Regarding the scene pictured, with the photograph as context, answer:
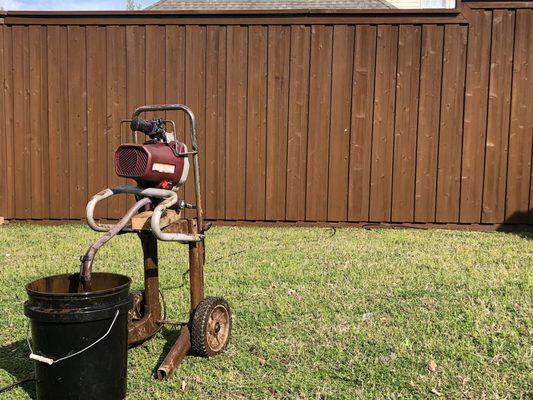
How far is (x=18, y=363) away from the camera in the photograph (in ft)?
8.68

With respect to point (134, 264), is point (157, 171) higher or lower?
higher

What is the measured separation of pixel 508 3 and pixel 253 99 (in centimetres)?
319

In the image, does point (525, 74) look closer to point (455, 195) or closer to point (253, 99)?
point (455, 195)

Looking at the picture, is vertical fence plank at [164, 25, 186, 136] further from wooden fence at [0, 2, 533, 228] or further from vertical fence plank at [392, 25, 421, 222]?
vertical fence plank at [392, 25, 421, 222]

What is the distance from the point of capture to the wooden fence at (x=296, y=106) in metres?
6.15

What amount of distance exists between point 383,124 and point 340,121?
0.52 meters

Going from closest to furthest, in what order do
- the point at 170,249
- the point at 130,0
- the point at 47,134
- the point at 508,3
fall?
the point at 170,249 → the point at 508,3 → the point at 47,134 → the point at 130,0

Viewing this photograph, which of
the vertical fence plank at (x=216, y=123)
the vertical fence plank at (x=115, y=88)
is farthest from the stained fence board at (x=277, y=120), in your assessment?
the vertical fence plank at (x=115, y=88)

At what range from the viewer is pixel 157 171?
2426mm

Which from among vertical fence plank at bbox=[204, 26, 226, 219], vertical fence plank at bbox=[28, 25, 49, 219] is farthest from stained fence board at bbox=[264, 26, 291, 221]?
Result: vertical fence plank at bbox=[28, 25, 49, 219]

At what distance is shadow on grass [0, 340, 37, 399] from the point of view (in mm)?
2414

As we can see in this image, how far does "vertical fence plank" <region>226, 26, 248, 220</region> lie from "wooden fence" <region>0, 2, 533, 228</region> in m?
0.01

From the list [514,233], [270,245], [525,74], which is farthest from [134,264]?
[525,74]

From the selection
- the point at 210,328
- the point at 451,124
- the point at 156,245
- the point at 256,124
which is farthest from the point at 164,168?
the point at 451,124
